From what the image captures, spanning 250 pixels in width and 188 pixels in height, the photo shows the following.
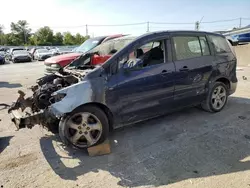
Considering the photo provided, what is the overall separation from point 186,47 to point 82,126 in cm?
253

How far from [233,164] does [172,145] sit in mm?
940

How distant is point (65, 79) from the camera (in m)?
4.27

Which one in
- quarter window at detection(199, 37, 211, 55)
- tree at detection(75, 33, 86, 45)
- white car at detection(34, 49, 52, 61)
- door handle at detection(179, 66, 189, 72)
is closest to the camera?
door handle at detection(179, 66, 189, 72)

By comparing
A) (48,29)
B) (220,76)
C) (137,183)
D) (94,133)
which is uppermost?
(48,29)

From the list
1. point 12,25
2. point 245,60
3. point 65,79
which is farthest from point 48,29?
point 65,79

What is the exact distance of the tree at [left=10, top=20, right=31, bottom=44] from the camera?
71.1 m

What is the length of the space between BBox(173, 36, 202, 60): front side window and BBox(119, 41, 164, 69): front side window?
331 mm

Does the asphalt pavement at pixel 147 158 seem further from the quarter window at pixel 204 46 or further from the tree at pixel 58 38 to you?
the tree at pixel 58 38

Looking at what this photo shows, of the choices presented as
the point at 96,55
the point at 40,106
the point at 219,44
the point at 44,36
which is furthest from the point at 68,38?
the point at 40,106

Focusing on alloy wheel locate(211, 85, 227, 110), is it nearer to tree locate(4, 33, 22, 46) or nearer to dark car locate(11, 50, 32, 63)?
dark car locate(11, 50, 32, 63)

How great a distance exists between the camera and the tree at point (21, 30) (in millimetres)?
71062

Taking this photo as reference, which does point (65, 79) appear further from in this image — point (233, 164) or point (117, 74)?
point (233, 164)

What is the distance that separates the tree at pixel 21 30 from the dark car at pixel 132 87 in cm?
7325

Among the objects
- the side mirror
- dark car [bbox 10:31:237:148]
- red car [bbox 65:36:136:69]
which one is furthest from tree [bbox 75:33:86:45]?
the side mirror
